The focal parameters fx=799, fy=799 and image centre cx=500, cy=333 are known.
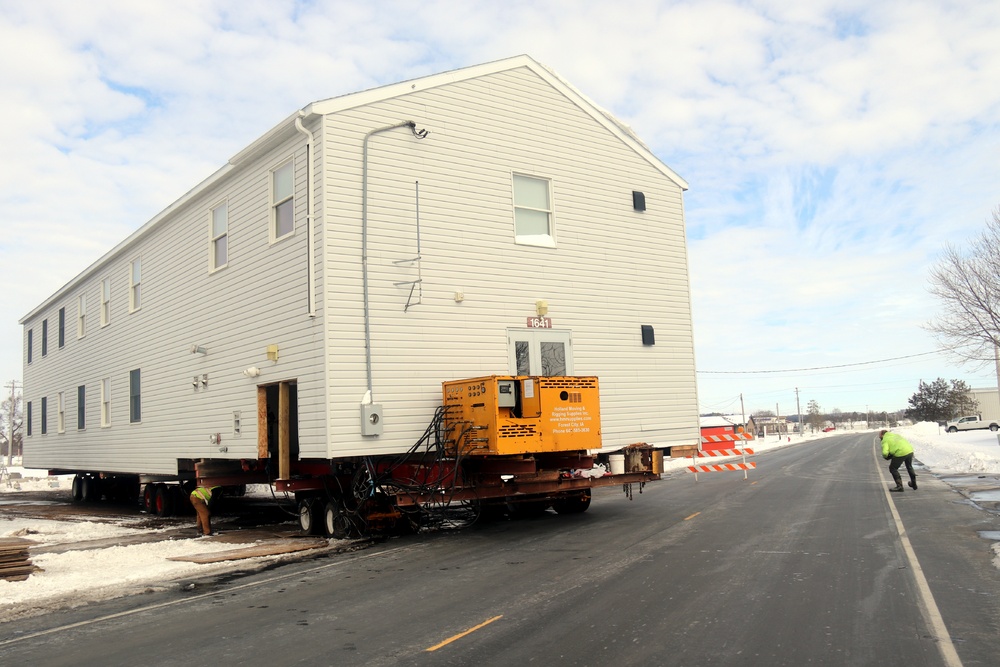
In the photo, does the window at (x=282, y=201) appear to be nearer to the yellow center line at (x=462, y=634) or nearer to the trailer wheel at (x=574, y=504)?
the trailer wheel at (x=574, y=504)

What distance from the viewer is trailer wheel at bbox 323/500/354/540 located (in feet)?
43.0

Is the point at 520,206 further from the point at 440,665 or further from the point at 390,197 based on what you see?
the point at 440,665

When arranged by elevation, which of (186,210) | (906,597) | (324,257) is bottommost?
(906,597)

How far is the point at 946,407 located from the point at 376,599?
300 ft

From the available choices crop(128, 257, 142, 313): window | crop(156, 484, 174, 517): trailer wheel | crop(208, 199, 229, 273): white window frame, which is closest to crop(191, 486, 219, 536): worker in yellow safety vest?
crop(208, 199, 229, 273): white window frame

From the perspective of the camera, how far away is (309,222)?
43.0ft

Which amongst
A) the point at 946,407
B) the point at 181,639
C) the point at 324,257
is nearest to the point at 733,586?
the point at 181,639

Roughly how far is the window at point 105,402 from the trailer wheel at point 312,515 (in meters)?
11.1

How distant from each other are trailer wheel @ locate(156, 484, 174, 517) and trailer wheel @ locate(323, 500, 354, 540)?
8132mm

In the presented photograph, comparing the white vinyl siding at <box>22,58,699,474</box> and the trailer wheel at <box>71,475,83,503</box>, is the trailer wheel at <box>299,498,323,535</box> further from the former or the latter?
the trailer wheel at <box>71,475,83,503</box>

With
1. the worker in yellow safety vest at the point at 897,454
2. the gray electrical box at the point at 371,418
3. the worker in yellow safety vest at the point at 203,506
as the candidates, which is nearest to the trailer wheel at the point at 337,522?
the gray electrical box at the point at 371,418

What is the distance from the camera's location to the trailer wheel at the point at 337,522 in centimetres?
1312

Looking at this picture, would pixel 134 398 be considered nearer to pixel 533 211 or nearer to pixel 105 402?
pixel 105 402

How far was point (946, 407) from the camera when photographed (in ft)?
279
